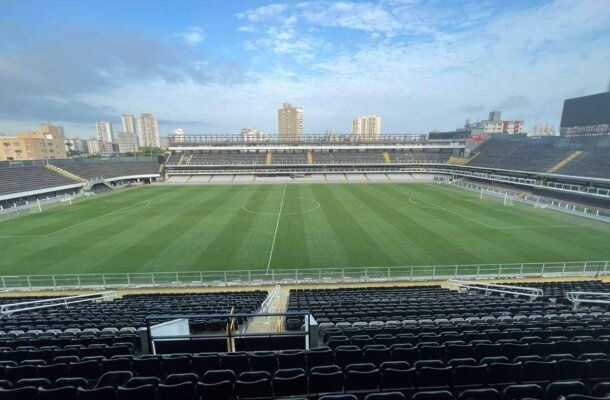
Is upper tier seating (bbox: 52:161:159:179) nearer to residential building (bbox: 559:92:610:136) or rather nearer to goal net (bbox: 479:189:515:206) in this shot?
goal net (bbox: 479:189:515:206)

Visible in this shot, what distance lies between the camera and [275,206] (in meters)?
37.2

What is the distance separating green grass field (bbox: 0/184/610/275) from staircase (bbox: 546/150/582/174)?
1631 centimetres

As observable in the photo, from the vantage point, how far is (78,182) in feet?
168

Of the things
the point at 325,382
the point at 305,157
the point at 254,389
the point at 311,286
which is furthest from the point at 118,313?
the point at 305,157

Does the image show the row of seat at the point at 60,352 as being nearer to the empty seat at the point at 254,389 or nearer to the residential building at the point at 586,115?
the empty seat at the point at 254,389

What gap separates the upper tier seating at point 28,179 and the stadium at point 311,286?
365 mm

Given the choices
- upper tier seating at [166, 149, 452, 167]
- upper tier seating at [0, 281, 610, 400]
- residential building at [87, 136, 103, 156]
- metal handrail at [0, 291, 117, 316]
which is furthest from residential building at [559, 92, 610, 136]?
residential building at [87, 136, 103, 156]

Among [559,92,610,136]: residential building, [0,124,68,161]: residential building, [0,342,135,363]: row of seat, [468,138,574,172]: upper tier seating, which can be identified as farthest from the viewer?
[0,124,68,161]: residential building

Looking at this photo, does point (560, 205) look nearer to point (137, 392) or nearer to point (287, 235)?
point (287, 235)

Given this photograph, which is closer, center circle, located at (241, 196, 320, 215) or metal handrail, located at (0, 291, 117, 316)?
metal handrail, located at (0, 291, 117, 316)

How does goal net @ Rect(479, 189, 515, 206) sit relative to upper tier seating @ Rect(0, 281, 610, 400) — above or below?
below

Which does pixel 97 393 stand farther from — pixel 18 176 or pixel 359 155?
pixel 359 155

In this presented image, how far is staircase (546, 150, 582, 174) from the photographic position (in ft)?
150

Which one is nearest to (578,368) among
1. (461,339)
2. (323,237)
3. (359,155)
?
(461,339)
